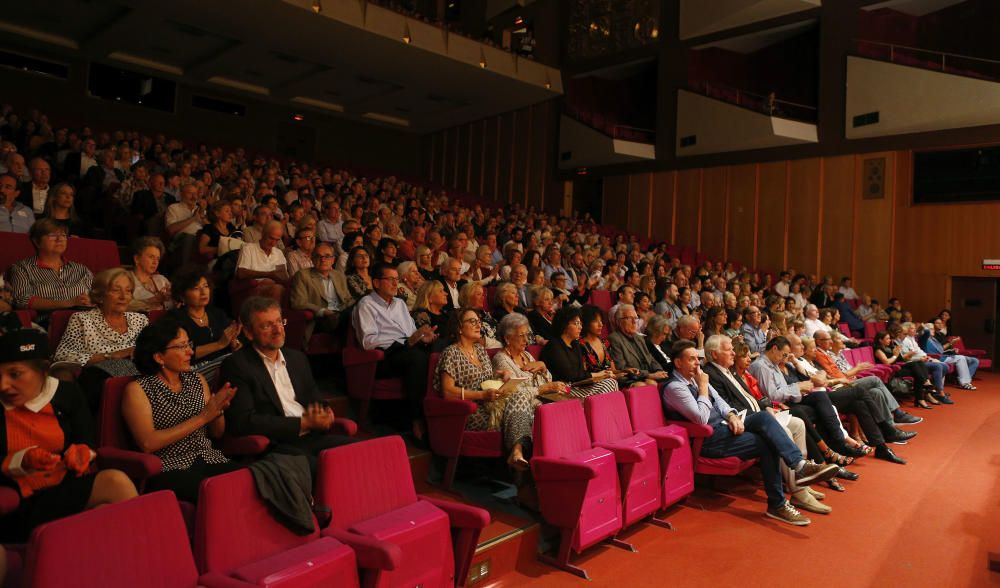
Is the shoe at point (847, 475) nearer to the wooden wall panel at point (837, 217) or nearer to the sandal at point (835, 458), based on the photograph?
the sandal at point (835, 458)

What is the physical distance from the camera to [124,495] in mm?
1138

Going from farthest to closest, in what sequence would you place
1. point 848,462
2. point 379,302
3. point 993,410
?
1. point 993,410
2. point 848,462
3. point 379,302

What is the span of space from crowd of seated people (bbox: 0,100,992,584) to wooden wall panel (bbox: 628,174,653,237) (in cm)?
408

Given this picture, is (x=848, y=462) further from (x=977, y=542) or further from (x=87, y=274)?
(x=87, y=274)

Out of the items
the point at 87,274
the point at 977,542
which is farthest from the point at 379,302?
the point at 977,542

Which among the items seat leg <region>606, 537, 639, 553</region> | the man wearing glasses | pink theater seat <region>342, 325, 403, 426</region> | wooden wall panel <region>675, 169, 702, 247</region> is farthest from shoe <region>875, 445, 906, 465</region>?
wooden wall panel <region>675, 169, 702, 247</region>

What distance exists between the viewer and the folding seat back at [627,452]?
6.46 feet

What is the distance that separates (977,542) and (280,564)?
2.20m

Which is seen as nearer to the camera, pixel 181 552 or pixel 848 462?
pixel 181 552

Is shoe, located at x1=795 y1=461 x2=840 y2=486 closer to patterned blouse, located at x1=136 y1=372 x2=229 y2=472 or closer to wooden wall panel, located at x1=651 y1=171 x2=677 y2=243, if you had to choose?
patterned blouse, located at x1=136 y1=372 x2=229 y2=472

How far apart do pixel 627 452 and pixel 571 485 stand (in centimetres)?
23

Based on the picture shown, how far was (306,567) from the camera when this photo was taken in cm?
110

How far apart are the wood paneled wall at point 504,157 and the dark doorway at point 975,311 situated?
500cm

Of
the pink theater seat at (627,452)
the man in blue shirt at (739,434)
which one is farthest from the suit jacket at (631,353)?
the pink theater seat at (627,452)
